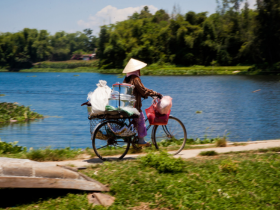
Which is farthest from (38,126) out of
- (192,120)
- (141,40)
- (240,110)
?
(141,40)

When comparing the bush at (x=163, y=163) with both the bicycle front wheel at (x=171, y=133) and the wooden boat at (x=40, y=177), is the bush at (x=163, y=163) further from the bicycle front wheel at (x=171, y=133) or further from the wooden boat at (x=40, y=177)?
the bicycle front wheel at (x=171, y=133)

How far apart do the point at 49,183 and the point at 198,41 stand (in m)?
77.6

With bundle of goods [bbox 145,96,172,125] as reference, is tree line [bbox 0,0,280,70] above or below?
above

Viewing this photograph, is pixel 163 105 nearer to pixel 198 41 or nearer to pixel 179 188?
pixel 179 188

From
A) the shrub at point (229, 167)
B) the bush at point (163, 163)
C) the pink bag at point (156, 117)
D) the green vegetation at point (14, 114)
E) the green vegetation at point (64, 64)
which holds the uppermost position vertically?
the green vegetation at point (64, 64)

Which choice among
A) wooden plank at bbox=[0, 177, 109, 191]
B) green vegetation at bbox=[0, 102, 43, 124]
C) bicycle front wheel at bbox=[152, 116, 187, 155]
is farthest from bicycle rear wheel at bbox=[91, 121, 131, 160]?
green vegetation at bbox=[0, 102, 43, 124]

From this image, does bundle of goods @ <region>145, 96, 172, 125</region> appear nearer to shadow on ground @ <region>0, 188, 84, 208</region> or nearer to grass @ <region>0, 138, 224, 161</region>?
grass @ <region>0, 138, 224, 161</region>

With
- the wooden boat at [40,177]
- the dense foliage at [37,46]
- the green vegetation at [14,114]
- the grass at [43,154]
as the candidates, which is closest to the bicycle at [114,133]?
the grass at [43,154]

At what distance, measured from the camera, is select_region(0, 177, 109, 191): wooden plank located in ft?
13.5

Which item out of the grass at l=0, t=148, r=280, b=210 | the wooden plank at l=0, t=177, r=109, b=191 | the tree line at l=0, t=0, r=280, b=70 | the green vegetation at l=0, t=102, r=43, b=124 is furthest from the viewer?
the tree line at l=0, t=0, r=280, b=70

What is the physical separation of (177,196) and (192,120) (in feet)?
49.3

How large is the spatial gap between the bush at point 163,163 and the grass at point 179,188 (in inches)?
1.2

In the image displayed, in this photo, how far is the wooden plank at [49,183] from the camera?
13.5ft

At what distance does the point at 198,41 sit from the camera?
258 ft
